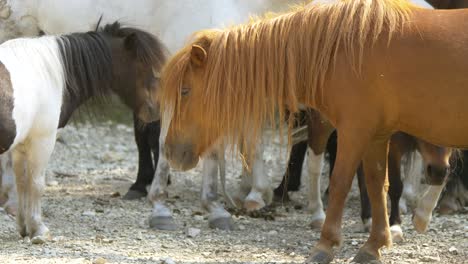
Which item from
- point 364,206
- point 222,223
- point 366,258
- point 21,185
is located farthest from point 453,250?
point 21,185

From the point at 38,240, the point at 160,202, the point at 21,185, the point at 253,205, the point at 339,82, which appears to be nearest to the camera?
the point at 339,82

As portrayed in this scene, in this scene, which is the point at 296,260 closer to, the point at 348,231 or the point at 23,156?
the point at 348,231

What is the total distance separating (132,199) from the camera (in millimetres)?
7652

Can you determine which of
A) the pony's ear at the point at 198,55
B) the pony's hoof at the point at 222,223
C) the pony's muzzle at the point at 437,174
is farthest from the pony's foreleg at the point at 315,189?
the pony's ear at the point at 198,55

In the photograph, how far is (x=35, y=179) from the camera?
5828 mm

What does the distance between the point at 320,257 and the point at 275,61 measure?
3.56 feet

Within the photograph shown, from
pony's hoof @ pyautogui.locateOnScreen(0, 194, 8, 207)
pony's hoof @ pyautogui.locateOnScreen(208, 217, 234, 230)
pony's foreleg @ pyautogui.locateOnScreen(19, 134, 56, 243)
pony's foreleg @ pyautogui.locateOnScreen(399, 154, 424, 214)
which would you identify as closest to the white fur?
pony's foreleg @ pyautogui.locateOnScreen(19, 134, 56, 243)

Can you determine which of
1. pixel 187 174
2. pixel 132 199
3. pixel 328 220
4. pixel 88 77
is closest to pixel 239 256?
pixel 328 220

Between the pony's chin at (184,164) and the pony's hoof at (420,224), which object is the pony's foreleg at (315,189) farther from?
the pony's chin at (184,164)

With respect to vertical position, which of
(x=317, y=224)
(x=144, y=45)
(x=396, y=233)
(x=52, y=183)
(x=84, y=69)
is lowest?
(x=52, y=183)

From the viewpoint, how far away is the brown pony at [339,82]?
16.0 feet

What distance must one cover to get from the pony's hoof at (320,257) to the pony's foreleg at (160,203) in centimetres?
158

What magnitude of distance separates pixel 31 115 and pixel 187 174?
3674 mm

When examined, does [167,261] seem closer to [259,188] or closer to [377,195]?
[377,195]
